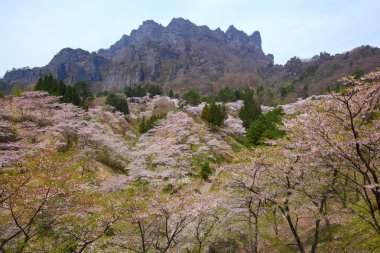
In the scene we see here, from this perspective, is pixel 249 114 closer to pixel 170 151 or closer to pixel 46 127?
pixel 170 151

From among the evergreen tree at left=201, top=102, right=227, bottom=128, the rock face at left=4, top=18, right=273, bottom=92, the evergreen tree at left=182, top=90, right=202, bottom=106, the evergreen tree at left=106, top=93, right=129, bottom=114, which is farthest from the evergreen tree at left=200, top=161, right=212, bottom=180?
the rock face at left=4, top=18, right=273, bottom=92

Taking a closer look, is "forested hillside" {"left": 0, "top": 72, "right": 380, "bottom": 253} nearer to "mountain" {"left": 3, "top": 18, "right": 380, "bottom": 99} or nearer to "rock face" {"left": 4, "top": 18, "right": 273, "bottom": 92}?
"mountain" {"left": 3, "top": 18, "right": 380, "bottom": 99}

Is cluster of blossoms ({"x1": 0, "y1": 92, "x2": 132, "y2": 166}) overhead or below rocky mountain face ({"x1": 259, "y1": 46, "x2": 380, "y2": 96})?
below

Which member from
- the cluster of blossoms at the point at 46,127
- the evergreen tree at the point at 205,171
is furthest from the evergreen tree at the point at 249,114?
the cluster of blossoms at the point at 46,127

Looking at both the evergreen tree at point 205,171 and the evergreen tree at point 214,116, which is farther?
the evergreen tree at point 214,116

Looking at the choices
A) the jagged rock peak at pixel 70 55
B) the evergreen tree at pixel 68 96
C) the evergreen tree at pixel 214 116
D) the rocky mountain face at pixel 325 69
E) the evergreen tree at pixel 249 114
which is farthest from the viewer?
the jagged rock peak at pixel 70 55

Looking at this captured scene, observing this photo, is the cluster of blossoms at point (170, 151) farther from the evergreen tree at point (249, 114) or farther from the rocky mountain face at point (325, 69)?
the rocky mountain face at point (325, 69)

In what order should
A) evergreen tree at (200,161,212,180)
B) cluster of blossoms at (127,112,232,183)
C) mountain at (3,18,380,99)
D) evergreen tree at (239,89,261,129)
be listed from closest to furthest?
1. cluster of blossoms at (127,112,232,183)
2. evergreen tree at (200,161,212,180)
3. evergreen tree at (239,89,261,129)
4. mountain at (3,18,380,99)

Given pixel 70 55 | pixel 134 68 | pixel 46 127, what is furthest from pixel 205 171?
pixel 70 55

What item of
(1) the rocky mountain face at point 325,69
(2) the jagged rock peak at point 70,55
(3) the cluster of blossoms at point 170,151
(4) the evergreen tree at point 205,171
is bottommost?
(4) the evergreen tree at point 205,171

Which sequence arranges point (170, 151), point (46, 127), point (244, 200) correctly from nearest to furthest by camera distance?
point (244, 200) → point (46, 127) → point (170, 151)

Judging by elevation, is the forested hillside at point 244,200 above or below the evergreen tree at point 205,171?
above

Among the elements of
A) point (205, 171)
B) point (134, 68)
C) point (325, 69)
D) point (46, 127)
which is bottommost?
point (205, 171)

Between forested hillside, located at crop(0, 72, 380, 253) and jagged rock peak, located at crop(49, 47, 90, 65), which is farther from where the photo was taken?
jagged rock peak, located at crop(49, 47, 90, 65)
